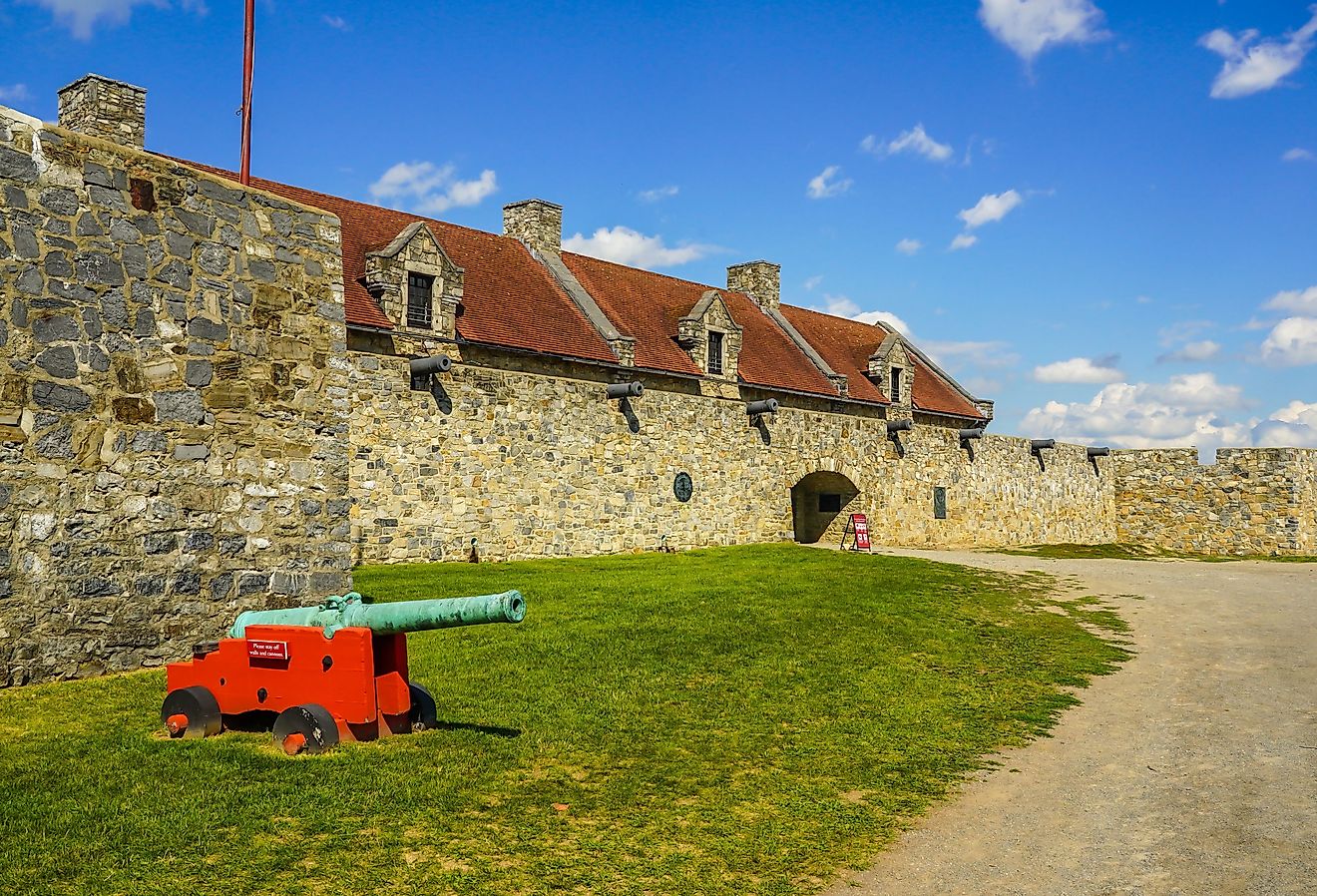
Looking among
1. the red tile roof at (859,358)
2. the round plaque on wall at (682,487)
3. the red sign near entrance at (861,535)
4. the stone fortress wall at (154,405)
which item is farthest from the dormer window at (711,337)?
the stone fortress wall at (154,405)

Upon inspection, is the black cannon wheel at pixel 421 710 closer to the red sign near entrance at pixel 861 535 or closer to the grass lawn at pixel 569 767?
the grass lawn at pixel 569 767

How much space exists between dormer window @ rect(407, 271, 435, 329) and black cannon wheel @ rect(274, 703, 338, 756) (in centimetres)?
1253

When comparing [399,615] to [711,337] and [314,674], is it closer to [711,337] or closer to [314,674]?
[314,674]

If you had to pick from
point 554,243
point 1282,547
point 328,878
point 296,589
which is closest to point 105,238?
point 296,589

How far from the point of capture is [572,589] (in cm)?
1428

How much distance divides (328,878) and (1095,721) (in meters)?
6.23

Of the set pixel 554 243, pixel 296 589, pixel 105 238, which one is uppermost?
pixel 554 243

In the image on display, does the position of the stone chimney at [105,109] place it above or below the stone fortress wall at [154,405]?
above

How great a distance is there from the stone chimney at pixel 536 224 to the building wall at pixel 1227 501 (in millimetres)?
23600

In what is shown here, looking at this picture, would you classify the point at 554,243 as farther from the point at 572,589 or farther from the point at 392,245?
the point at 572,589

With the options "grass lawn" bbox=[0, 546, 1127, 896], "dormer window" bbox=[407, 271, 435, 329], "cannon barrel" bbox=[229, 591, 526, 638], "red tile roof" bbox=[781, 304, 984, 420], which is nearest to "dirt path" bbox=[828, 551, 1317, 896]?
"grass lawn" bbox=[0, 546, 1127, 896]

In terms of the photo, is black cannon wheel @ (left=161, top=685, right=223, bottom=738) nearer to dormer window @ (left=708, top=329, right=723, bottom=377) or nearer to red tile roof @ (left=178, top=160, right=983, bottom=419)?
red tile roof @ (left=178, top=160, right=983, bottom=419)

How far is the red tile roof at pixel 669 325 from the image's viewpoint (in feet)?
77.8

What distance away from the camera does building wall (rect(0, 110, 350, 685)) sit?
802 centimetres
